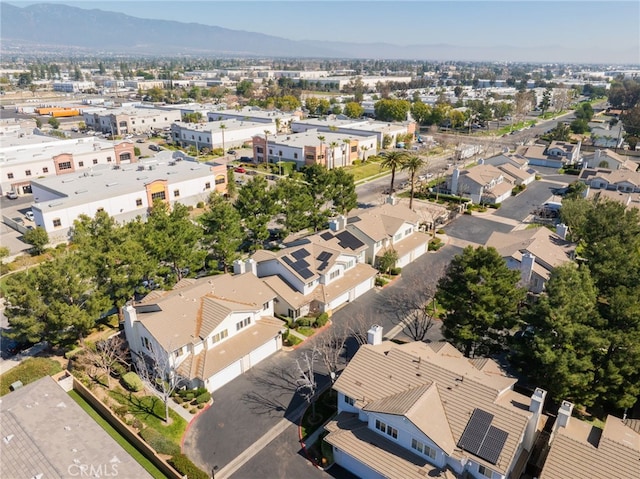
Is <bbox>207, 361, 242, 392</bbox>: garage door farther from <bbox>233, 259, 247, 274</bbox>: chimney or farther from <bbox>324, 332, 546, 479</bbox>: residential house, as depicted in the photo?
<bbox>233, 259, 247, 274</bbox>: chimney

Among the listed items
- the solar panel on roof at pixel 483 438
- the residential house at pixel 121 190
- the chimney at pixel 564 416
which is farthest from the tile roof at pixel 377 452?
the residential house at pixel 121 190

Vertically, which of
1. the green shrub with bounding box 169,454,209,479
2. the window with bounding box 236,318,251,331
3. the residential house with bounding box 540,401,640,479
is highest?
the residential house with bounding box 540,401,640,479

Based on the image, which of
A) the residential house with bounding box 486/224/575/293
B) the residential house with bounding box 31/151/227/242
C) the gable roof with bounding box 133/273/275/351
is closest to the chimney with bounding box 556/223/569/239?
the residential house with bounding box 486/224/575/293

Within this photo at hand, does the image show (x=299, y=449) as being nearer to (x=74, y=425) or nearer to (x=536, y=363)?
(x=74, y=425)

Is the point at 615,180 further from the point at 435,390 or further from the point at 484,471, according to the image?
the point at 484,471

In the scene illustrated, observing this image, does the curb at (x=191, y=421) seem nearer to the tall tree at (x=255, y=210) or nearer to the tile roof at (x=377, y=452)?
the tile roof at (x=377, y=452)

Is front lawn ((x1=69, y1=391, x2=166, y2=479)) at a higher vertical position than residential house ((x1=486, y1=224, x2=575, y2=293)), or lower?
lower
